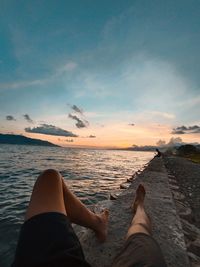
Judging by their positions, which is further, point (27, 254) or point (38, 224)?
point (38, 224)

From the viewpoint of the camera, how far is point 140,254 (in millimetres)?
1373

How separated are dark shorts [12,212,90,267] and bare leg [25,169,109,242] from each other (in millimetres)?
82

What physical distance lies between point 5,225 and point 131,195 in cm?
306

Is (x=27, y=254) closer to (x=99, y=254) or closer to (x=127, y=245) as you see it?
(x=127, y=245)

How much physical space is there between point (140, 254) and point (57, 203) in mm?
696

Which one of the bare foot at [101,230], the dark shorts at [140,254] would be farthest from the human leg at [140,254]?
the bare foot at [101,230]

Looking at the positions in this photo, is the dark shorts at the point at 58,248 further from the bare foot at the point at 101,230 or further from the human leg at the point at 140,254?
the bare foot at the point at 101,230

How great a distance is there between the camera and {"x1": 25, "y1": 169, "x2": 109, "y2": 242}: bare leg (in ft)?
5.44

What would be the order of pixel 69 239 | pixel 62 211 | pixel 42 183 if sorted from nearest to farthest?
pixel 69 239
pixel 62 211
pixel 42 183

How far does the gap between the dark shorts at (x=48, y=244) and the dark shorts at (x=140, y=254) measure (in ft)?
0.82

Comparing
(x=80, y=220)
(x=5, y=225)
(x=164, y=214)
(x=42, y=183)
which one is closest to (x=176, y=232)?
(x=164, y=214)

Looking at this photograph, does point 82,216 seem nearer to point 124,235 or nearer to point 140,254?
point 124,235

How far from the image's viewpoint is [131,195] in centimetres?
434

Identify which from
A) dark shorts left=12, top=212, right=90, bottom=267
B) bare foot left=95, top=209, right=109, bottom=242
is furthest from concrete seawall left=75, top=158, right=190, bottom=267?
dark shorts left=12, top=212, right=90, bottom=267
